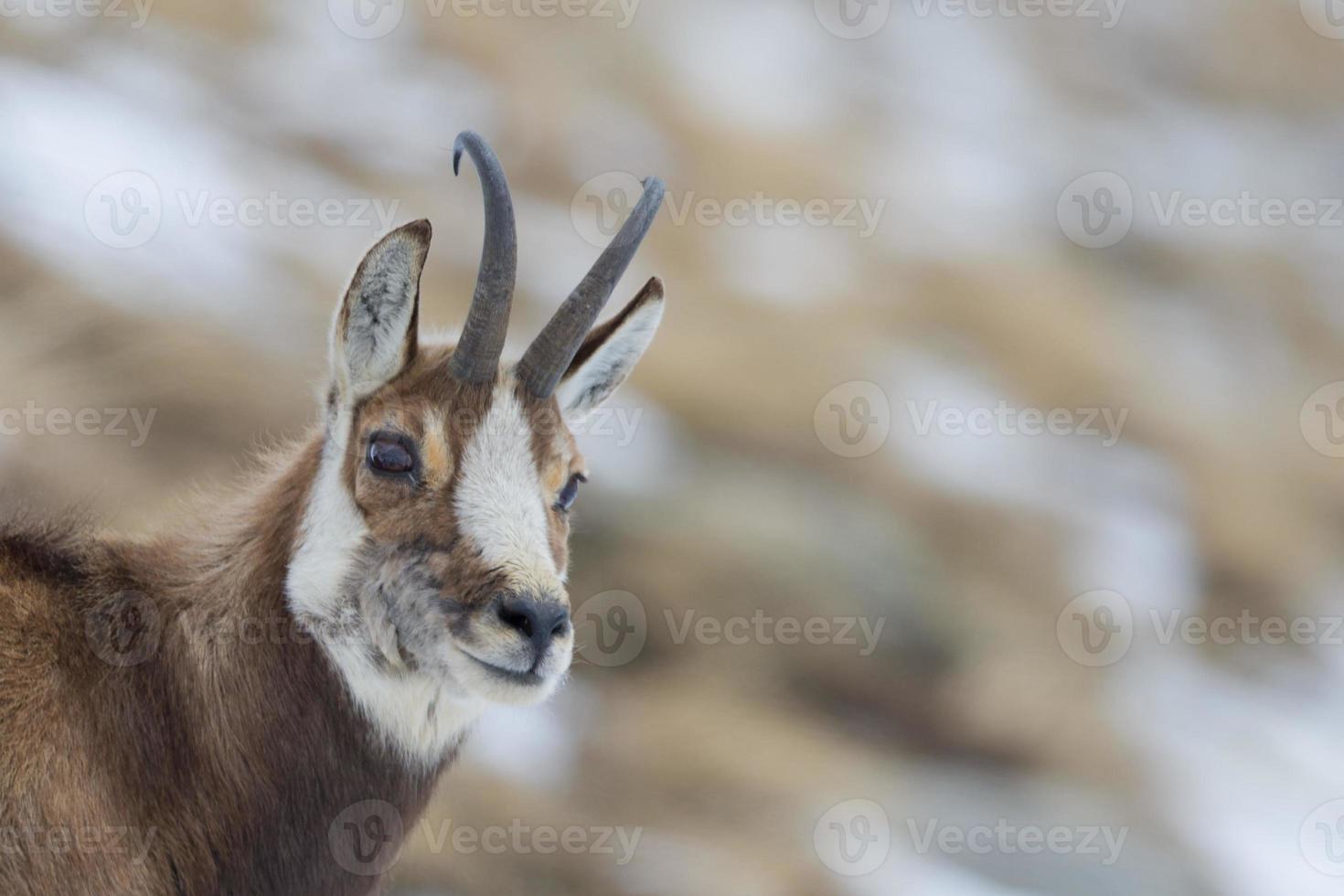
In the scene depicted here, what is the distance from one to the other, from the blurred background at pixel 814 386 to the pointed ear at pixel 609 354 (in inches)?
98.1

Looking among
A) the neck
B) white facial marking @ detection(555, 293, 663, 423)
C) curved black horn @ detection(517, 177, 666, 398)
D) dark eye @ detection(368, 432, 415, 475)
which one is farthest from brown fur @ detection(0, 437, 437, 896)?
white facial marking @ detection(555, 293, 663, 423)

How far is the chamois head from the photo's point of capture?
19.8 ft

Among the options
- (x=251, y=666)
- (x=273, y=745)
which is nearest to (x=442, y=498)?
(x=251, y=666)

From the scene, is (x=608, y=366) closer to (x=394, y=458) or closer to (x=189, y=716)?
(x=394, y=458)

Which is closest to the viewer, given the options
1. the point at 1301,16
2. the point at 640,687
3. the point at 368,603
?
the point at 368,603

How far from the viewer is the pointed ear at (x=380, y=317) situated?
21.3ft

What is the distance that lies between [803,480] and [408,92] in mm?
11873

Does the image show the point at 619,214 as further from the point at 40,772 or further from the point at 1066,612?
the point at 40,772

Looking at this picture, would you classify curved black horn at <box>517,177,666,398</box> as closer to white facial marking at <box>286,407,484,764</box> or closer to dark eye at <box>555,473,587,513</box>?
dark eye at <box>555,473,587,513</box>

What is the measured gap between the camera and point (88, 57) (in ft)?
75.4

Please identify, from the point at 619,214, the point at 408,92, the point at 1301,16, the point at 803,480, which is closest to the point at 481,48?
the point at 408,92

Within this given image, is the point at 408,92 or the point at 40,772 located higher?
the point at 408,92

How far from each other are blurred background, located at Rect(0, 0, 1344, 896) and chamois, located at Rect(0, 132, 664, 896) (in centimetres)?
193

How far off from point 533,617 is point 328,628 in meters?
1.03
